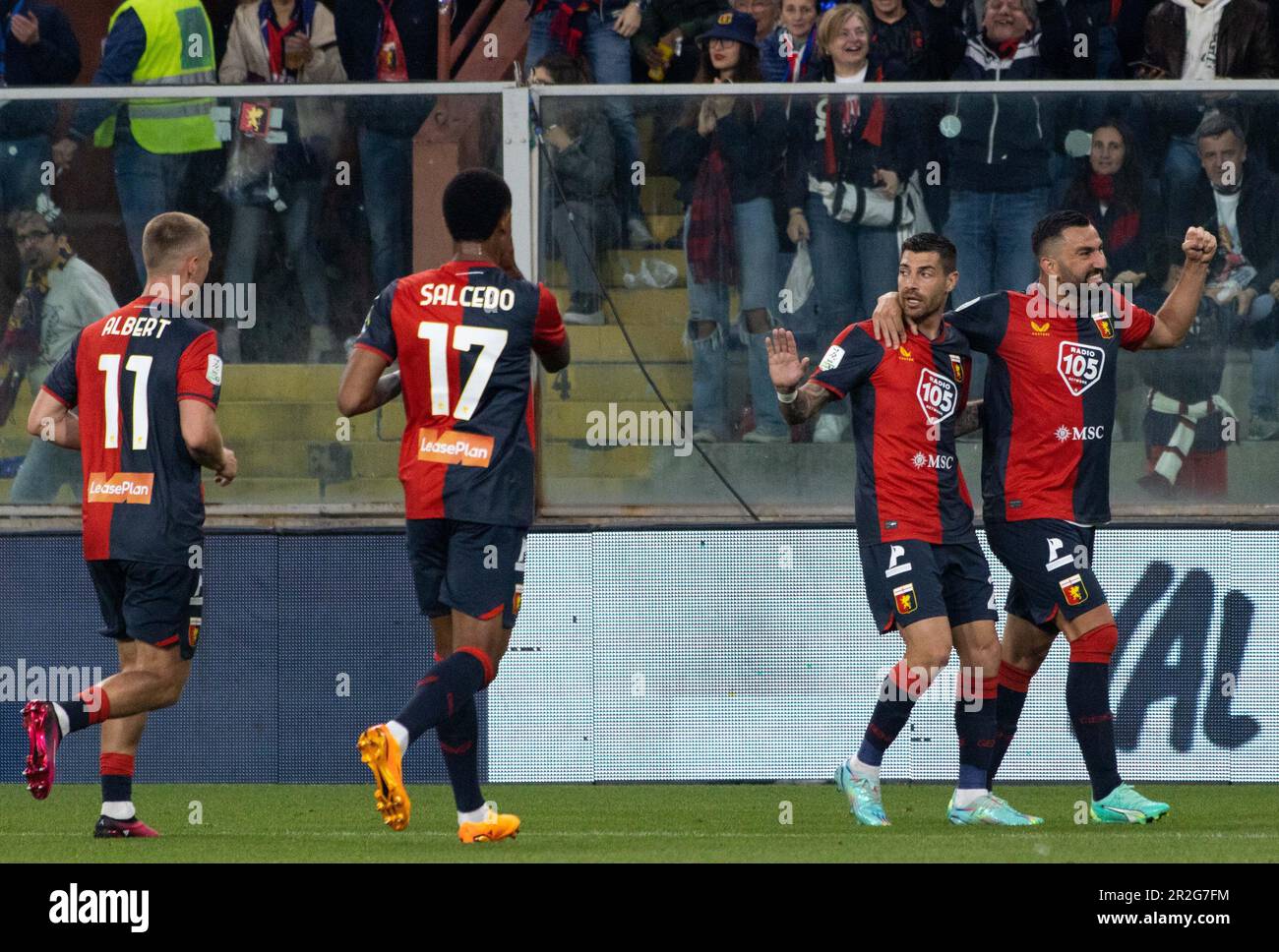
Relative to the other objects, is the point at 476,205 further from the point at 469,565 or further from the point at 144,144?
the point at 144,144

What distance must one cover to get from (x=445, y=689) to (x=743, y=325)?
12.8 ft

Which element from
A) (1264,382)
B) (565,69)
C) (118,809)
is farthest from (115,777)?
(1264,382)

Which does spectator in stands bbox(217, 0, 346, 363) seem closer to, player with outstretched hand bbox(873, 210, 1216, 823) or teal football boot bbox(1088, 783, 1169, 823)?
→ player with outstretched hand bbox(873, 210, 1216, 823)

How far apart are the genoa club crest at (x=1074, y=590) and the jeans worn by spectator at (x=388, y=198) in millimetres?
3851

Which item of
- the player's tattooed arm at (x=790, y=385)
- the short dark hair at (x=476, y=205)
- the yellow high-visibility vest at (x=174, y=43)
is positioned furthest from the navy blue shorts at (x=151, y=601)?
the yellow high-visibility vest at (x=174, y=43)

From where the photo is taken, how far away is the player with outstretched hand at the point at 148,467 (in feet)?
24.2

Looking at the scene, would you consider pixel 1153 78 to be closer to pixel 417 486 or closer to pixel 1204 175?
pixel 1204 175

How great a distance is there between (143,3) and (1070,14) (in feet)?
15.7

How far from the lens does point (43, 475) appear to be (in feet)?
33.4

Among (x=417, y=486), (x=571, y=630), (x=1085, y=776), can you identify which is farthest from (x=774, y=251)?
(x=417, y=486)

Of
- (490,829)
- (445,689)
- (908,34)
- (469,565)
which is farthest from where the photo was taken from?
(908,34)

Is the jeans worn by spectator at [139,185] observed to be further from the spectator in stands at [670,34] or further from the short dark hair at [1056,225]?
the short dark hair at [1056,225]

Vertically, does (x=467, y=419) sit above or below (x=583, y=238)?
below

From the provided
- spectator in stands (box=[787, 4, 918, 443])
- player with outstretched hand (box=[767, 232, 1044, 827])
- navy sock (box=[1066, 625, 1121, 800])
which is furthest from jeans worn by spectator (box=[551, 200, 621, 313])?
navy sock (box=[1066, 625, 1121, 800])
